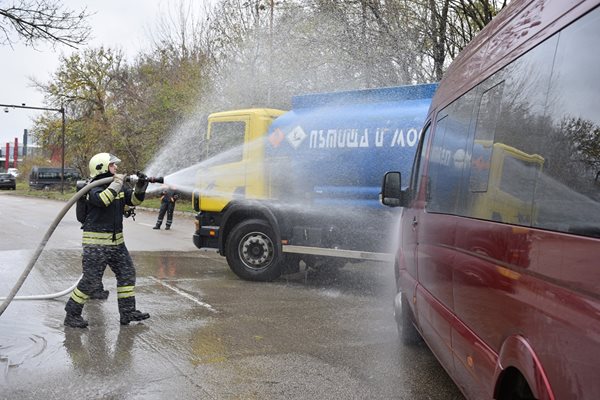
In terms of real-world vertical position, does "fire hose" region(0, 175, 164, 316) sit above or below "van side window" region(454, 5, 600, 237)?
below

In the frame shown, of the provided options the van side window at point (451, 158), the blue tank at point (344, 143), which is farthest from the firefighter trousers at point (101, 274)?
the van side window at point (451, 158)

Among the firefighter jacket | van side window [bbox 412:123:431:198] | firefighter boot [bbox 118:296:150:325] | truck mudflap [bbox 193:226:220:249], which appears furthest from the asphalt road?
van side window [bbox 412:123:431:198]

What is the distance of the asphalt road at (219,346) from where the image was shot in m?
4.12

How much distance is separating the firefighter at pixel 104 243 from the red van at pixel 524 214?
3260mm

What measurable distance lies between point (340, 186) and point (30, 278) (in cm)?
463

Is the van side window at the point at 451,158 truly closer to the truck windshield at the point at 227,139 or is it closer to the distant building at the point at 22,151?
the truck windshield at the point at 227,139

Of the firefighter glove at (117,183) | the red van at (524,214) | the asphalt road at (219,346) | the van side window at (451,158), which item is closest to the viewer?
the red van at (524,214)

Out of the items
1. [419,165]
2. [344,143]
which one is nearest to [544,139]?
[419,165]

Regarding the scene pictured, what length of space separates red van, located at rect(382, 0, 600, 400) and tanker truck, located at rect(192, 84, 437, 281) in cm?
362

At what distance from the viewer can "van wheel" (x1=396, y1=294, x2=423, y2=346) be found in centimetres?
512

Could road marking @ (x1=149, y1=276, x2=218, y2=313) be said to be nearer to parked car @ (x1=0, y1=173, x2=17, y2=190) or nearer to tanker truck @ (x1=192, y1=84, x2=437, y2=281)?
tanker truck @ (x1=192, y1=84, x2=437, y2=281)

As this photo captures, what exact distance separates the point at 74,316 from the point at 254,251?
3.20 meters

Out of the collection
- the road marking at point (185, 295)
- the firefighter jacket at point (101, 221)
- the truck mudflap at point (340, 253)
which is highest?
the firefighter jacket at point (101, 221)

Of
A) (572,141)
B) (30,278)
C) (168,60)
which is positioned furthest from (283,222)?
(168,60)
